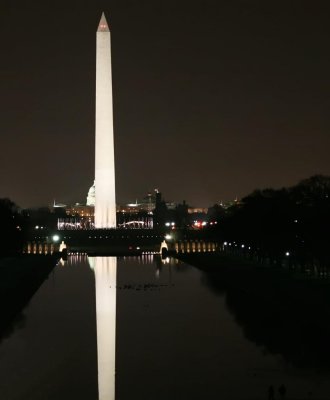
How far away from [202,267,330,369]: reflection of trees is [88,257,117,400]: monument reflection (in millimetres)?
3694

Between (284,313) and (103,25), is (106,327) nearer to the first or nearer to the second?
(284,313)

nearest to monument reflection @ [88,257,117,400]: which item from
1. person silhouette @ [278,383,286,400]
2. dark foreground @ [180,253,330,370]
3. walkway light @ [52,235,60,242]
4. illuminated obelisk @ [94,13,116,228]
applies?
person silhouette @ [278,383,286,400]

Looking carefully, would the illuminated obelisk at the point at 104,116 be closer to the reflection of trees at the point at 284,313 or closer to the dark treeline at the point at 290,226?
the dark treeline at the point at 290,226

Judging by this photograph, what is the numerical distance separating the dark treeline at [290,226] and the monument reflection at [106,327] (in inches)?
326

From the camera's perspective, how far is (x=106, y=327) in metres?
29.8

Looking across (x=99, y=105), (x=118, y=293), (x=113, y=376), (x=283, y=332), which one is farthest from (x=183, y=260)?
(x=113, y=376)

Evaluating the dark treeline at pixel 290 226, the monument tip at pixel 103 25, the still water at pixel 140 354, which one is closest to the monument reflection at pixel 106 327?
the still water at pixel 140 354

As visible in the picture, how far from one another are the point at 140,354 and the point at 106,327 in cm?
516

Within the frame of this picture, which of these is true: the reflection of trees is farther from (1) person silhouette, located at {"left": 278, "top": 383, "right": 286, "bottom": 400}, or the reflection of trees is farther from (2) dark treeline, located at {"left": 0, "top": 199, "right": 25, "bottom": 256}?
(2) dark treeline, located at {"left": 0, "top": 199, "right": 25, "bottom": 256}

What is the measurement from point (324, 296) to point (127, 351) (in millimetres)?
8891

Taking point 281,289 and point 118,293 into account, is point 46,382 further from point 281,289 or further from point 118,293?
point 118,293

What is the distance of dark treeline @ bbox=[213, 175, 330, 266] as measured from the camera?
147ft

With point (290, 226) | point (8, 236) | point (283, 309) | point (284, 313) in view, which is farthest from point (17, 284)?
point (290, 226)

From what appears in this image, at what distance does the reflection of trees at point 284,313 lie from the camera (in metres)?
24.2
